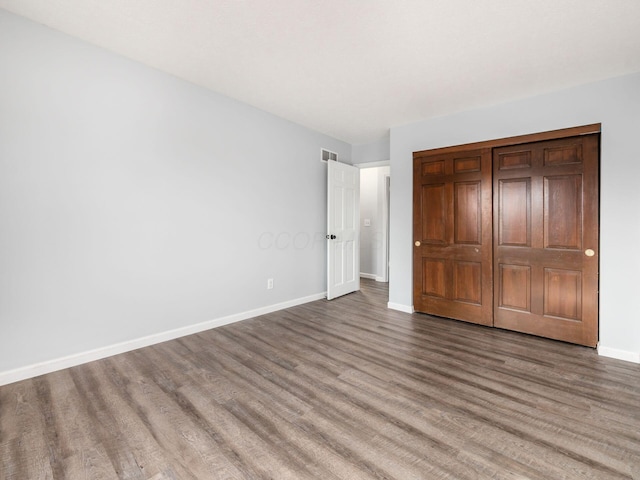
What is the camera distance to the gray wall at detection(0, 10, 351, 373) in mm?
2227

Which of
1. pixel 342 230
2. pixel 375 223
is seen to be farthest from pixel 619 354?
pixel 375 223

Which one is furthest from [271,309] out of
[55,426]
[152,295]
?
[55,426]

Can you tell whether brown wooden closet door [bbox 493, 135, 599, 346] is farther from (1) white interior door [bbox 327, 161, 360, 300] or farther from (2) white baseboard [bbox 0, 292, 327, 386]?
(2) white baseboard [bbox 0, 292, 327, 386]

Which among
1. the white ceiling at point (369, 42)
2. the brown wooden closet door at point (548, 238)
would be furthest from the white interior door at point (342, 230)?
the brown wooden closet door at point (548, 238)

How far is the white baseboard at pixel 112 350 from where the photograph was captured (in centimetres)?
225

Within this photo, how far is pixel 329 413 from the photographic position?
6.28ft

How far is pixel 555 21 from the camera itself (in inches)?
80.7

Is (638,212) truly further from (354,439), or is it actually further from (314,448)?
(314,448)

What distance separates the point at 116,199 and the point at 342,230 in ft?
10.3

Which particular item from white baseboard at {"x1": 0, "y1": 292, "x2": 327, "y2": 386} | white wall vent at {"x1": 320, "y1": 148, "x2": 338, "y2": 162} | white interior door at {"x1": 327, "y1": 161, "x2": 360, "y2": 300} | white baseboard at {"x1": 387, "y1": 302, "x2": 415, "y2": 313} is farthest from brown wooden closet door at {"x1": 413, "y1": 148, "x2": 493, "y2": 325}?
white baseboard at {"x1": 0, "y1": 292, "x2": 327, "y2": 386}

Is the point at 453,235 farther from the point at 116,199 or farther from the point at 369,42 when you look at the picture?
the point at 116,199

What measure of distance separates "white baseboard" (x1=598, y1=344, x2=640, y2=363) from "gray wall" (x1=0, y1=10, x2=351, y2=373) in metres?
3.56

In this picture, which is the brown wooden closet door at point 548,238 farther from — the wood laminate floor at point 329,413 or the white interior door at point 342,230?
the white interior door at point 342,230

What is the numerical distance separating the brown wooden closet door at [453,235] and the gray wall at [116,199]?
1999 millimetres
